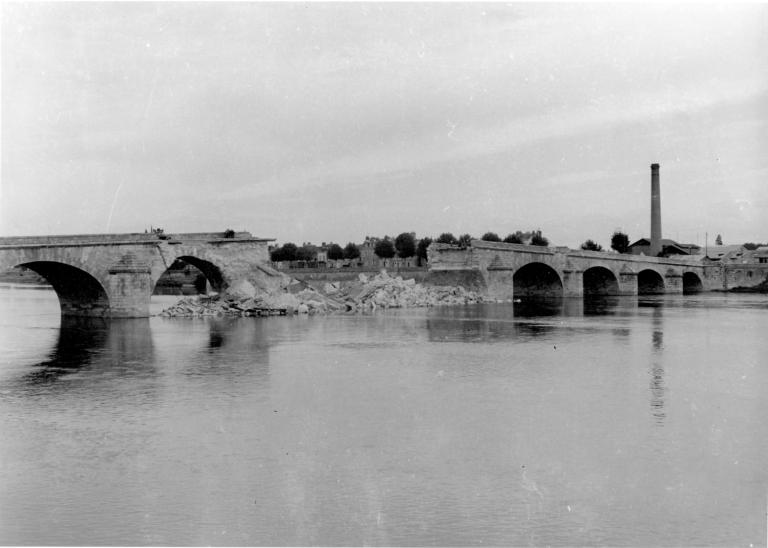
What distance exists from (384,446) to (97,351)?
11.7 metres

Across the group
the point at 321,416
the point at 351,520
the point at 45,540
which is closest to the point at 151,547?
the point at 45,540

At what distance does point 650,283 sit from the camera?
62.1m

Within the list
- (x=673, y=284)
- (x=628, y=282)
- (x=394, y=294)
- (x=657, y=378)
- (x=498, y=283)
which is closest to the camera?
(x=657, y=378)

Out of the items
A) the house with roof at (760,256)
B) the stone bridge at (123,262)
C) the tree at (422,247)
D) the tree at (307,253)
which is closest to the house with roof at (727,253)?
the house with roof at (760,256)

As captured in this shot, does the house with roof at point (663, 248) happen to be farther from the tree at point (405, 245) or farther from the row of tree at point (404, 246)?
the tree at point (405, 245)

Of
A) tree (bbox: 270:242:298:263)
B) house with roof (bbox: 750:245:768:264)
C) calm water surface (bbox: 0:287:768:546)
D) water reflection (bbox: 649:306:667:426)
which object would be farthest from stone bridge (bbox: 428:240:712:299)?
tree (bbox: 270:242:298:263)

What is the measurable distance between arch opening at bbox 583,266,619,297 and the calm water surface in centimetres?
3659

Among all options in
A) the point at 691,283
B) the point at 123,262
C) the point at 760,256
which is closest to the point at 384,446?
the point at 123,262

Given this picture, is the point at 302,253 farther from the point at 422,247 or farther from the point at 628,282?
the point at 628,282

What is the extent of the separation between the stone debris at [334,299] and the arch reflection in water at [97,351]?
4.85 metres

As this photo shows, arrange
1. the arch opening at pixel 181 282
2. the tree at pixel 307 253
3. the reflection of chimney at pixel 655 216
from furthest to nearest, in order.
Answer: the tree at pixel 307 253
the reflection of chimney at pixel 655 216
the arch opening at pixel 181 282

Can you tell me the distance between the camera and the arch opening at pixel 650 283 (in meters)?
60.7

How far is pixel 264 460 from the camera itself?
8.38m

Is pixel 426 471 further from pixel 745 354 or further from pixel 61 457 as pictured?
pixel 745 354
